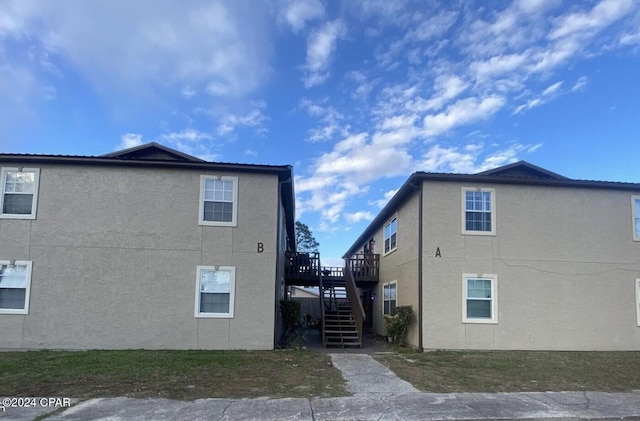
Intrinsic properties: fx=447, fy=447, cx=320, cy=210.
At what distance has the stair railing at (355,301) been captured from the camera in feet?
45.3

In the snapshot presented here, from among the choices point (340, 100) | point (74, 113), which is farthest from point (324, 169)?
point (74, 113)

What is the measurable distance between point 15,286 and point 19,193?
2458 mm

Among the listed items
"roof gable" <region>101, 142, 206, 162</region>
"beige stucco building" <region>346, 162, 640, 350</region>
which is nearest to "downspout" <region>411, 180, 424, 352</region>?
"beige stucco building" <region>346, 162, 640, 350</region>

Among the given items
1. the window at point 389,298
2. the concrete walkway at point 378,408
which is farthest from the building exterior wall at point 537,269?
the concrete walkway at point 378,408

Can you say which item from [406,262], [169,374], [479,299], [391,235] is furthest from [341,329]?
[169,374]

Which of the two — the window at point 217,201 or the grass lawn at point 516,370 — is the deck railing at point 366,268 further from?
the window at point 217,201

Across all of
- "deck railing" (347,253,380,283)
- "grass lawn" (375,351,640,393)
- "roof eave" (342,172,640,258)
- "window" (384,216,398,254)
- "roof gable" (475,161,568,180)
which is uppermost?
"roof gable" (475,161,568,180)

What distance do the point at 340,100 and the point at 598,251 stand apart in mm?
10780

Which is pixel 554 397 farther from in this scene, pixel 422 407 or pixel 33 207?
pixel 33 207

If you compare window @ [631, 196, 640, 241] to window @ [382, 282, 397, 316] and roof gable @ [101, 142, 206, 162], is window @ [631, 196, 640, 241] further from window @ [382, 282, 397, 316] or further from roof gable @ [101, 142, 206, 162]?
roof gable @ [101, 142, 206, 162]

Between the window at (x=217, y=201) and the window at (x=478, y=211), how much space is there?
641cm

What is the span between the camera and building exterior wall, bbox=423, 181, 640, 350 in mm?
12141

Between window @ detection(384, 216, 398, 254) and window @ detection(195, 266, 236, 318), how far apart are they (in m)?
6.47

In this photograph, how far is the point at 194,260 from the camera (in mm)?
11938
